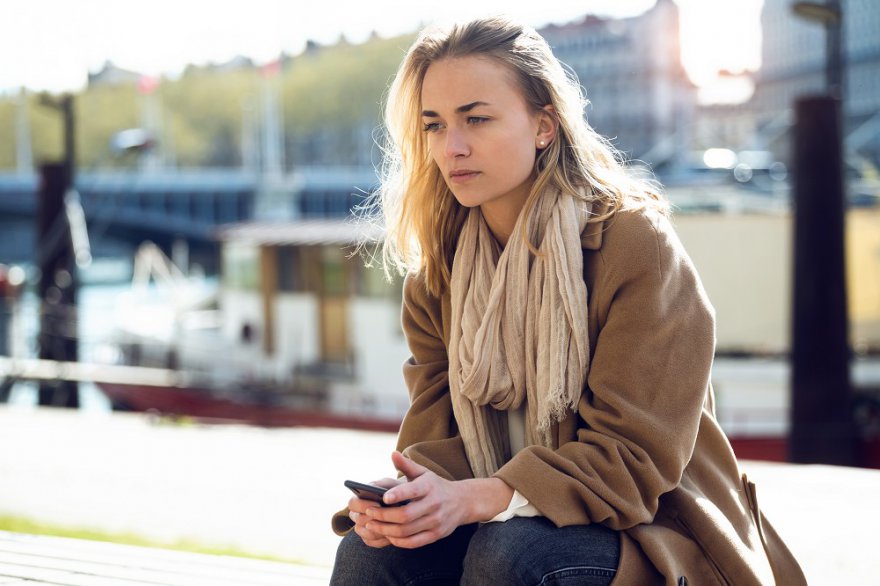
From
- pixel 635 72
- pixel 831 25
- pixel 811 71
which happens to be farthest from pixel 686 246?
pixel 811 71

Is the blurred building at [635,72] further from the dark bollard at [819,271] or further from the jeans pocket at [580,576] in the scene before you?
the jeans pocket at [580,576]

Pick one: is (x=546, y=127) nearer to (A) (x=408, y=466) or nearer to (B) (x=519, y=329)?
(B) (x=519, y=329)

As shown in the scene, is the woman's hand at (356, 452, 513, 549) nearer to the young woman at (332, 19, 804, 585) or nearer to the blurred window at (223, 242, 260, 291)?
the young woman at (332, 19, 804, 585)

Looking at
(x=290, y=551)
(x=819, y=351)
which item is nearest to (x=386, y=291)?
(x=819, y=351)

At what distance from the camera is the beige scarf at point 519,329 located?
1578 mm

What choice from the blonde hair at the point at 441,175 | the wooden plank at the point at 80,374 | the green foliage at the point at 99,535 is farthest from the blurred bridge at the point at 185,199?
the blonde hair at the point at 441,175

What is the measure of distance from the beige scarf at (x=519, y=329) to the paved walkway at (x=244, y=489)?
722 millimetres

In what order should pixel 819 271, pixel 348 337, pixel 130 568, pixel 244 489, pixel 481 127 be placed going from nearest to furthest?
pixel 481 127, pixel 130 568, pixel 244 489, pixel 819 271, pixel 348 337

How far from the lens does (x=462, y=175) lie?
172cm

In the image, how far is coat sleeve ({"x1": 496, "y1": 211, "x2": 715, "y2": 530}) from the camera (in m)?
1.50

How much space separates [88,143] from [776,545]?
4756cm

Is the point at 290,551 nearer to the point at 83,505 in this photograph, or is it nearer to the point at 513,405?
the point at 83,505

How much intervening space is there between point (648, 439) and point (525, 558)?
0.23m

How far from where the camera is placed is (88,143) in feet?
152
